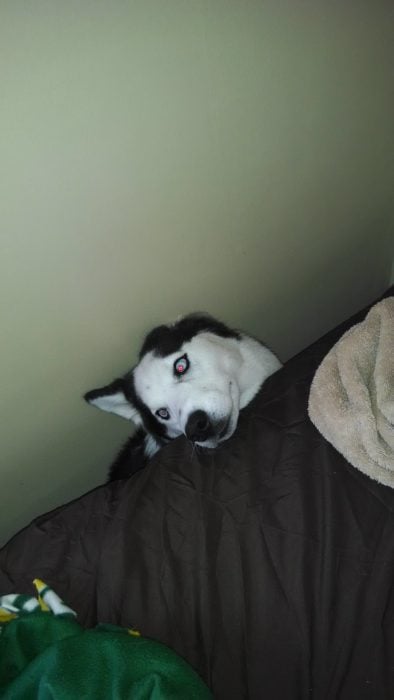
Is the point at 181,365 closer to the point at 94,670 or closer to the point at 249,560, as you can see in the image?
the point at 249,560

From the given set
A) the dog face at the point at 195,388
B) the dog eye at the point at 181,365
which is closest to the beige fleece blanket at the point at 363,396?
the dog face at the point at 195,388

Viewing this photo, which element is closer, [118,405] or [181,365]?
[181,365]

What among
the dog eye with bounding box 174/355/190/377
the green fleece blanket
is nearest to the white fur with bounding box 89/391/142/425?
the dog eye with bounding box 174/355/190/377

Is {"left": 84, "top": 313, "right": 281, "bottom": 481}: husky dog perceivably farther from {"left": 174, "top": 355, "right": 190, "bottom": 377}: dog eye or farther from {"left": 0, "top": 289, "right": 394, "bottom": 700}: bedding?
A: {"left": 0, "top": 289, "right": 394, "bottom": 700}: bedding

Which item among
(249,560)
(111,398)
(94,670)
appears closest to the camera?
(94,670)

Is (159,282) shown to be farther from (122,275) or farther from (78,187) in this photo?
(78,187)

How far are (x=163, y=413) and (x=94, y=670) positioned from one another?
1025mm

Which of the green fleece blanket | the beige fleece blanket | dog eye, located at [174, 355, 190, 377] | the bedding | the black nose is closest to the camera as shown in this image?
the green fleece blanket

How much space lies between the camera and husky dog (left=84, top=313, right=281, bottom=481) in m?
1.65

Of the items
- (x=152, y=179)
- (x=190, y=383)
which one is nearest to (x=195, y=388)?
(x=190, y=383)

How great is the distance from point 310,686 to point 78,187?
1465 mm

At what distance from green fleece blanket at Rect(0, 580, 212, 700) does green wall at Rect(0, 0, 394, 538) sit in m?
0.82

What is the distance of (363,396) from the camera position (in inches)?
52.7

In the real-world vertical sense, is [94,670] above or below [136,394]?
below
